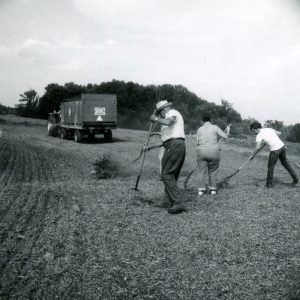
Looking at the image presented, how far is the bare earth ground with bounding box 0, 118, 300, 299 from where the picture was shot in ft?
13.4

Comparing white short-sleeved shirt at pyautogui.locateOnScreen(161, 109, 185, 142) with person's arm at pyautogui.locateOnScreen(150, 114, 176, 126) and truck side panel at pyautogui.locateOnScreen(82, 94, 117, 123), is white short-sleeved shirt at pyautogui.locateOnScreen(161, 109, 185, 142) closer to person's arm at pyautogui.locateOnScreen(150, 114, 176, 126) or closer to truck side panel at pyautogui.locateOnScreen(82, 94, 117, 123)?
person's arm at pyautogui.locateOnScreen(150, 114, 176, 126)

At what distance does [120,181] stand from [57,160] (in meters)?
5.31

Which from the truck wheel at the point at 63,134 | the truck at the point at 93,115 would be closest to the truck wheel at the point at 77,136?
the truck at the point at 93,115

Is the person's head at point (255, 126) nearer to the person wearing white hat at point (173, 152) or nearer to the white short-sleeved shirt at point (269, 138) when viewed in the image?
the white short-sleeved shirt at point (269, 138)

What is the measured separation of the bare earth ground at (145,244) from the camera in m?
4.09

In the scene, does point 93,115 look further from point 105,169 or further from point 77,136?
point 105,169

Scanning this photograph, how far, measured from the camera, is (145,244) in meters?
5.42

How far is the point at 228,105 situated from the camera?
170ft

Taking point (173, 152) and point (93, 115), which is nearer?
point (173, 152)

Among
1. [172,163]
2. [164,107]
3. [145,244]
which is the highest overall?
[164,107]

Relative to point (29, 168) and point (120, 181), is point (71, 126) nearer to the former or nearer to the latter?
point (29, 168)

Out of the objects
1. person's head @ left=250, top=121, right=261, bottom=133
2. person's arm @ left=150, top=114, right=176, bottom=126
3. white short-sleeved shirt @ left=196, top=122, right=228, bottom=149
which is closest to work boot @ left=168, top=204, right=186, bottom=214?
person's arm @ left=150, top=114, right=176, bottom=126

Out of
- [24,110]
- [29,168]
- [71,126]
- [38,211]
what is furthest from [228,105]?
[38,211]

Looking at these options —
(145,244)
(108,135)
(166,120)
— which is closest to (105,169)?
(166,120)
